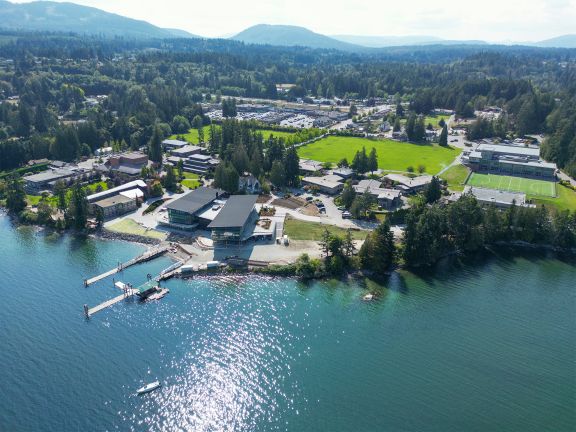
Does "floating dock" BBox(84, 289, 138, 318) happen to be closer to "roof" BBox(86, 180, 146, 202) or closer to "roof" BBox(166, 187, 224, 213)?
"roof" BBox(166, 187, 224, 213)

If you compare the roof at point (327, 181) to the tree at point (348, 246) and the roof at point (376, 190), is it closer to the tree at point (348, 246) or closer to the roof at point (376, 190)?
the roof at point (376, 190)

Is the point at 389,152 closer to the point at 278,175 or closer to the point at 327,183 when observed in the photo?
the point at 327,183

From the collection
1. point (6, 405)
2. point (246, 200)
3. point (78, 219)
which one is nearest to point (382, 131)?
point (246, 200)

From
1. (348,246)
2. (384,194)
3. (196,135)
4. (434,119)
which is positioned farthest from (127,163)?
(434,119)

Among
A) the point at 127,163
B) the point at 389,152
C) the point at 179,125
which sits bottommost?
the point at 127,163

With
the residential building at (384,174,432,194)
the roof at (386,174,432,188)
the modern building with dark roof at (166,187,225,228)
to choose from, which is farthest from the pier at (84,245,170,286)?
the roof at (386,174,432,188)

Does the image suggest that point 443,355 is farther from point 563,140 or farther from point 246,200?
point 563,140

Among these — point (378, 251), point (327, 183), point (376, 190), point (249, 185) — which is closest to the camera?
point (378, 251)

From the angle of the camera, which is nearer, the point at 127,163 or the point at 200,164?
the point at 127,163
